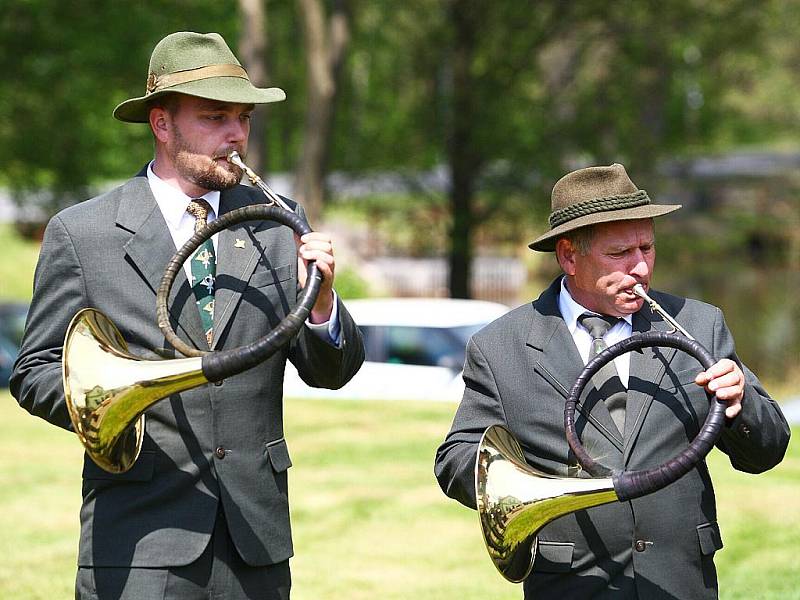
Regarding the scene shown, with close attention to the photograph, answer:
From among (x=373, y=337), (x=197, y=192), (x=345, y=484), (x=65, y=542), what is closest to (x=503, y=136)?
(x=373, y=337)

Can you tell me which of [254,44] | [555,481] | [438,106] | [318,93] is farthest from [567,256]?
[438,106]

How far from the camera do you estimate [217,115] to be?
388cm

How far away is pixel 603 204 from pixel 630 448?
0.68 metres

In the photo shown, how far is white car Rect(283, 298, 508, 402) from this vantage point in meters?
14.1

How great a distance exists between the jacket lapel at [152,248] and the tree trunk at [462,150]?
20645 millimetres

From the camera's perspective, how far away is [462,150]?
2494 centimetres

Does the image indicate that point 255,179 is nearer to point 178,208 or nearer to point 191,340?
point 178,208

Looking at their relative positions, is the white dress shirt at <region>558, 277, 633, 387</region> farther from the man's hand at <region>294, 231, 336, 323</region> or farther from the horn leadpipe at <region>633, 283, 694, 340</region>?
the man's hand at <region>294, 231, 336, 323</region>

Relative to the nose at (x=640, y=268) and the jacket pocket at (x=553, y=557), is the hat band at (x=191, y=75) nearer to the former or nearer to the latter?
the nose at (x=640, y=268)

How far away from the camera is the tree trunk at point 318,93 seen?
21812 millimetres

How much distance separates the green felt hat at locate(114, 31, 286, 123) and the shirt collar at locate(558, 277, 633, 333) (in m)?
0.99

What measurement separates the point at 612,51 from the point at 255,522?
73.7 ft

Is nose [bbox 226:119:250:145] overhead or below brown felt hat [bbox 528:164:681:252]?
overhead

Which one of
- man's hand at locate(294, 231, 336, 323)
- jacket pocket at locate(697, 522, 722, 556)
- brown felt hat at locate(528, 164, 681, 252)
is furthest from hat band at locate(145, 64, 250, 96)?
jacket pocket at locate(697, 522, 722, 556)
